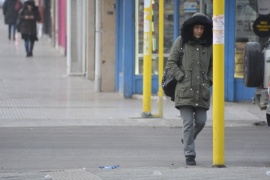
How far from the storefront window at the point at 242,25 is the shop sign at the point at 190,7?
856 millimetres

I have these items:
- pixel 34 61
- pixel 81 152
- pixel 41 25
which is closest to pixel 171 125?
pixel 81 152

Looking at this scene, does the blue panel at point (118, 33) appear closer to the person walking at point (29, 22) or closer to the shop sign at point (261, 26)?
the shop sign at point (261, 26)

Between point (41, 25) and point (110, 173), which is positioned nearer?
point (110, 173)

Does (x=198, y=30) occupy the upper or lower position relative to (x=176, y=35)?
upper

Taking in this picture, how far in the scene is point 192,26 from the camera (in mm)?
10352

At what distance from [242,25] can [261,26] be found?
372mm

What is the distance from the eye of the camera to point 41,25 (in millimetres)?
40250

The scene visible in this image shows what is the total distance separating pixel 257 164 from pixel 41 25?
3036 centimetres

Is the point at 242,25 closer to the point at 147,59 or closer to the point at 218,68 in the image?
the point at 147,59

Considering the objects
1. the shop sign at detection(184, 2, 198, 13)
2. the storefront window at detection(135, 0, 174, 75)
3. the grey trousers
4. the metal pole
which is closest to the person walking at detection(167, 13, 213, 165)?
the grey trousers

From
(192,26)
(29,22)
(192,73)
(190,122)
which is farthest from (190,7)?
(29,22)

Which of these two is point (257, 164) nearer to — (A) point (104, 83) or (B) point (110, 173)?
(B) point (110, 173)

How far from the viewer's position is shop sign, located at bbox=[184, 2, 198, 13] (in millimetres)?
17375

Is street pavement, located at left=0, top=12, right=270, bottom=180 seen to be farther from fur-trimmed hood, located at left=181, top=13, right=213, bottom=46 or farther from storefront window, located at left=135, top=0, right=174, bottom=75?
fur-trimmed hood, located at left=181, top=13, right=213, bottom=46
